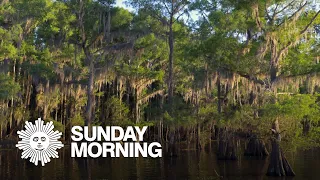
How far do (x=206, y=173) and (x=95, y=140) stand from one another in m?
12.6

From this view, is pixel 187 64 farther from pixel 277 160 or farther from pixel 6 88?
pixel 277 160

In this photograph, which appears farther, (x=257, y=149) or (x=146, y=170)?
(x=257, y=149)

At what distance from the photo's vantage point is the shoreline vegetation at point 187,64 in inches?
759

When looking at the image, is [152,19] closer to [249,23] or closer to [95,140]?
[95,140]

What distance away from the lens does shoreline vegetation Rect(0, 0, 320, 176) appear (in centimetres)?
1928

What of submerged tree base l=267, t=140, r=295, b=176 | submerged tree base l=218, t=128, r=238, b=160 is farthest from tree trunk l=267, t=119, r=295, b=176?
submerged tree base l=218, t=128, r=238, b=160

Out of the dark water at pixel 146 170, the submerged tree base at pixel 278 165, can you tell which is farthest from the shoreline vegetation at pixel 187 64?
the dark water at pixel 146 170

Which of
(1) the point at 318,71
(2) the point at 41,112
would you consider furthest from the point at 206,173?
(2) the point at 41,112

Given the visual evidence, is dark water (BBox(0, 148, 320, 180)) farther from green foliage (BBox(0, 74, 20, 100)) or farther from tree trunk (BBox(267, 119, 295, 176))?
green foliage (BBox(0, 74, 20, 100))

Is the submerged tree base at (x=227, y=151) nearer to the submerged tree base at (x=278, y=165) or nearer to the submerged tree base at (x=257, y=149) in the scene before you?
the submerged tree base at (x=257, y=149)

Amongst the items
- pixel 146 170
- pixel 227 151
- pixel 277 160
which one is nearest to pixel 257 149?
pixel 227 151

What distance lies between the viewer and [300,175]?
18906mm

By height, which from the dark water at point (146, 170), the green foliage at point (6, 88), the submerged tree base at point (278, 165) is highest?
the green foliage at point (6, 88)

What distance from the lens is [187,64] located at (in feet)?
110
